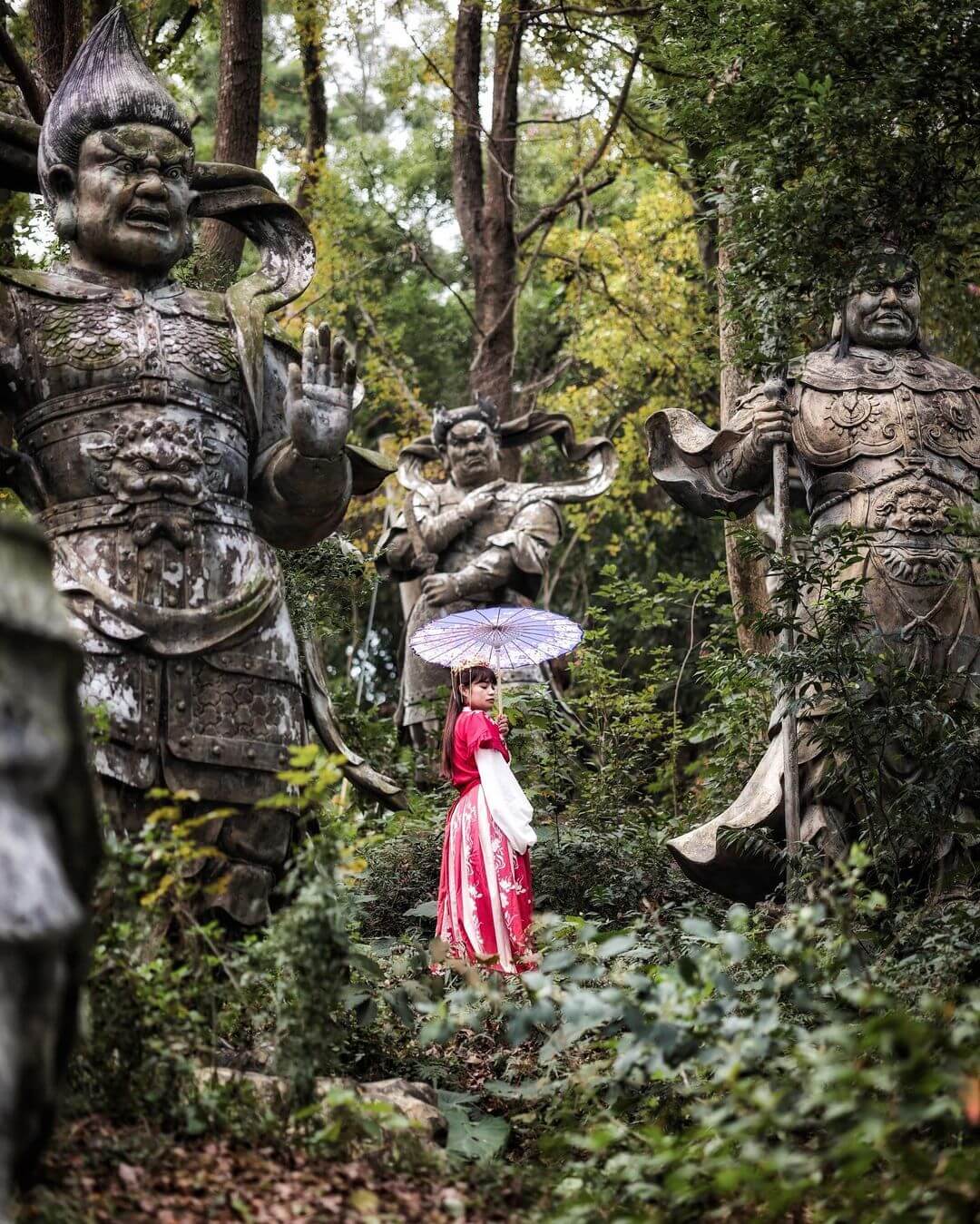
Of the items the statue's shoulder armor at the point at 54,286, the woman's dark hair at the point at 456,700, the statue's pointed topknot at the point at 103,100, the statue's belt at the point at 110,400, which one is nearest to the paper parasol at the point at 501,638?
the woman's dark hair at the point at 456,700

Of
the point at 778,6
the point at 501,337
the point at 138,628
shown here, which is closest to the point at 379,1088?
the point at 138,628

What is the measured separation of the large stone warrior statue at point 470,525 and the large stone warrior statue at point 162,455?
590 centimetres

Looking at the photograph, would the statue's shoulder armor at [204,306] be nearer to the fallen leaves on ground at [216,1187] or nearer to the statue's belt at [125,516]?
the statue's belt at [125,516]

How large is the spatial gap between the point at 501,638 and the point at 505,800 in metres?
1.46

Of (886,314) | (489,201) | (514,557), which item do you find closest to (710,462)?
(886,314)

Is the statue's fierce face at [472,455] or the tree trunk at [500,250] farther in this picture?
the tree trunk at [500,250]

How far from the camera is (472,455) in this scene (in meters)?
13.8

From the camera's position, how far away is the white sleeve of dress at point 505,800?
8828mm

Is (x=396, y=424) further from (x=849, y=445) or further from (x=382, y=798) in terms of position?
(x=382, y=798)

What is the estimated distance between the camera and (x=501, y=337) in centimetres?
1634

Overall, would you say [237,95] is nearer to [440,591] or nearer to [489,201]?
[440,591]

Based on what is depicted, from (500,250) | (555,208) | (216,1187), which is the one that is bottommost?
(216,1187)

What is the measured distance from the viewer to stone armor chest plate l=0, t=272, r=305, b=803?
6.46 meters

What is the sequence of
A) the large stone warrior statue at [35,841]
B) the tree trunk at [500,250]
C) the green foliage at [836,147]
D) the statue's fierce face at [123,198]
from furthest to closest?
the tree trunk at [500,250]
the green foliage at [836,147]
the statue's fierce face at [123,198]
the large stone warrior statue at [35,841]
